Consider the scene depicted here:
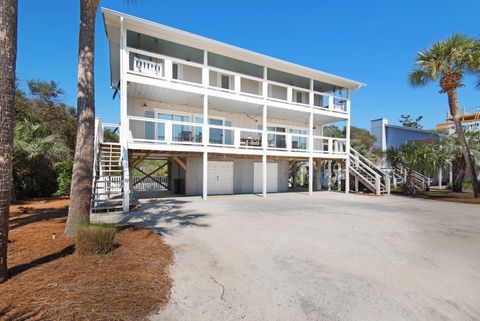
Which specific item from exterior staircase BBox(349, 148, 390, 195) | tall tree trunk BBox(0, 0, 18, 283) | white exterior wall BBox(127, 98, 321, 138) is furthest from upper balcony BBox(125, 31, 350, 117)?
tall tree trunk BBox(0, 0, 18, 283)

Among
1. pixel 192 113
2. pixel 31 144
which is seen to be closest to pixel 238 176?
pixel 192 113

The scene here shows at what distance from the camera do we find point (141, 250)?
510cm

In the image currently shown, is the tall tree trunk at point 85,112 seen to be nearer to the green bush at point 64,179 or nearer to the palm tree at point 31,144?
the palm tree at point 31,144

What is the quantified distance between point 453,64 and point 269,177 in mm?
12882

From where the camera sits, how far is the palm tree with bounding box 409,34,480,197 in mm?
14586

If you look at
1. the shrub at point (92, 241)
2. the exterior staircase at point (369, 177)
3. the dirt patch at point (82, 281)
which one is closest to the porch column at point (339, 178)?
the exterior staircase at point (369, 177)

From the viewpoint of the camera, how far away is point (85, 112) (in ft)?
20.4

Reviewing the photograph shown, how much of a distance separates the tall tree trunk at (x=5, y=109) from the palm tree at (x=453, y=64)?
18.4m

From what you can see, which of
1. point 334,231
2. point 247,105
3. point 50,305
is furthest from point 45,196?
point 334,231

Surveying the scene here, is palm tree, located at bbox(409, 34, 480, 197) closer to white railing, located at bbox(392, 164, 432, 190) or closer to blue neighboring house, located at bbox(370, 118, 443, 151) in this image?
white railing, located at bbox(392, 164, 432, 190)

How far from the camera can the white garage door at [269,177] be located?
18172 mm

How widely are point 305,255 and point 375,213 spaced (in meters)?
6.49

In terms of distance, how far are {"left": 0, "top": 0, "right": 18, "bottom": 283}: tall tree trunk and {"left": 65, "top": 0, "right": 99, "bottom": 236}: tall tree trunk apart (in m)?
2.33

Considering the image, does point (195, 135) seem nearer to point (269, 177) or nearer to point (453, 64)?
point (269, 177)
